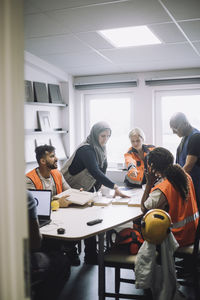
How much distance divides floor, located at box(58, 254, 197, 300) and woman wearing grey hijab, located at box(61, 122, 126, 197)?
797 mm

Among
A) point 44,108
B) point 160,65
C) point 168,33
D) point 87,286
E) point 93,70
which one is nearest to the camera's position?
point 87,286

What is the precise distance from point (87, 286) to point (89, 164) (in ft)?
3.68

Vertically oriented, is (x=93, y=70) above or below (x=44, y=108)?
above

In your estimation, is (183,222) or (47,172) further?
(47,172)

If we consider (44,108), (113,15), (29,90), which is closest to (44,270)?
(113,15)

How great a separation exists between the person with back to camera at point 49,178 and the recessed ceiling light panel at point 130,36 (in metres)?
1.29

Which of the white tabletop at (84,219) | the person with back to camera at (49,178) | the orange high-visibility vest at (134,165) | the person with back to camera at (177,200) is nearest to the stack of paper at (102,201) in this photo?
the white tabletop at (84,219)

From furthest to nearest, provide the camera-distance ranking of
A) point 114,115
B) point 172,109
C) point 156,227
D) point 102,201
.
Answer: point 114,115, point 172,109, point 102,201, point 156,227

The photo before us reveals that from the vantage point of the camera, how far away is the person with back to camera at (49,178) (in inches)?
106

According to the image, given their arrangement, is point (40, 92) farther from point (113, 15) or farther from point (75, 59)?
point (113, 15)

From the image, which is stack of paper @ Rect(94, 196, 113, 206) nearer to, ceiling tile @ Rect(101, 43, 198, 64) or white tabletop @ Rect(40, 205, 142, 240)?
white tabletop @ Rect(40, 205, 142, 240)

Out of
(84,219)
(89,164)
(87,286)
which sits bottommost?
(87,286)

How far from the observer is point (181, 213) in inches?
84.4

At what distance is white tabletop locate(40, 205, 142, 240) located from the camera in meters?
2.06
